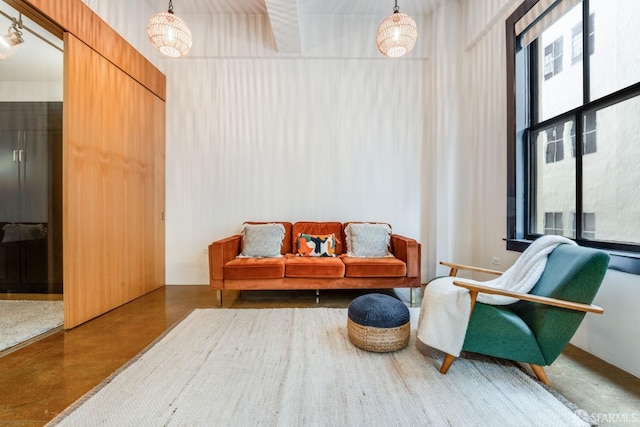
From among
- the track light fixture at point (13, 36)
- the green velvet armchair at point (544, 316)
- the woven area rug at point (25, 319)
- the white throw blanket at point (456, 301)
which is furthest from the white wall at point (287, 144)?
the green velvet armchair at point (544, 316)

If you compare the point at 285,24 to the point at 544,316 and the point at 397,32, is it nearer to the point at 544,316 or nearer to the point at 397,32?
the point at 397,32

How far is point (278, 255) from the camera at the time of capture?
3148mm

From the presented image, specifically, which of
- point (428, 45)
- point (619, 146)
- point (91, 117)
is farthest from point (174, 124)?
point (619, 146)

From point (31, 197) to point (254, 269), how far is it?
8.03 ft

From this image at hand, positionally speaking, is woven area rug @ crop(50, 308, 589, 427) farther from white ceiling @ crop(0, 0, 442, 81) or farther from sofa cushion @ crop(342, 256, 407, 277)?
white ceiling @ crop(0, 0, 442, 81)

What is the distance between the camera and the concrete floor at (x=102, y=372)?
4.48 ft

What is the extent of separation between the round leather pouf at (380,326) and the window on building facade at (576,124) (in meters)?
1.53

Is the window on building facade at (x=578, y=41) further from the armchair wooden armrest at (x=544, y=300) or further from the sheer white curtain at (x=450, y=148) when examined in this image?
the armchair wooden armrest at (x=544, y=300)

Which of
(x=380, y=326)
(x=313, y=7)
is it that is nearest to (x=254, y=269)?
(x=380, y=326)

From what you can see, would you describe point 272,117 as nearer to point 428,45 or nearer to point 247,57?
point 247,57

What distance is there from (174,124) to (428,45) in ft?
12.2

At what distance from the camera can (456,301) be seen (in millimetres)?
1600

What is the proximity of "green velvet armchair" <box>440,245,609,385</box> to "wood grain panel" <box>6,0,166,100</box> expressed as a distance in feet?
12.2

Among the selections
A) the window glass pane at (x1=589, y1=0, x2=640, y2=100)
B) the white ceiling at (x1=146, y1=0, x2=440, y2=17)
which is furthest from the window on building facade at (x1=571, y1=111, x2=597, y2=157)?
the white ceiling at (x1=146, y1=0, x2=440, y2=17)
